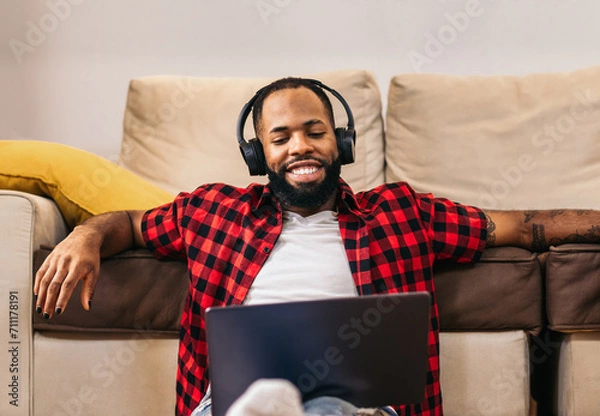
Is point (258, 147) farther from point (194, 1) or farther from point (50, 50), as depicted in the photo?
point (50, 50)

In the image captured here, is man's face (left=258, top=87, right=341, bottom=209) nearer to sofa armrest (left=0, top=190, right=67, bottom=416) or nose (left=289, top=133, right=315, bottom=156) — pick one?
nose (left=289, top=133, right=315, bottom=156)

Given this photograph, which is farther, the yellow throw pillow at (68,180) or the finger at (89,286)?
the yellow throw pillow at (68,180)

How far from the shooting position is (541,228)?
132 cm

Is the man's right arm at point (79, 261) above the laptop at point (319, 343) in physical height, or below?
above

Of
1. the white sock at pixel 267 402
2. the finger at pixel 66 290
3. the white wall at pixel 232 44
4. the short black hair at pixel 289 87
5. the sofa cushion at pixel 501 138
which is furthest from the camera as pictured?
the white wall at pixel 232 44

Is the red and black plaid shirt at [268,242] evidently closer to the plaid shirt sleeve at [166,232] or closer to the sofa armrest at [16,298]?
the plaid shirt sleeve at [166,232]

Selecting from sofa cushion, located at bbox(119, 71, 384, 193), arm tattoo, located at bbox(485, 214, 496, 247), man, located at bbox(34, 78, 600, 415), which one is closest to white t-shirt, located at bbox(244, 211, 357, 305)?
man, located at bbox(34, 78, 600, 415)

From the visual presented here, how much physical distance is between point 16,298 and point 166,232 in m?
0.33

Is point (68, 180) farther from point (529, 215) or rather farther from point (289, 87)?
point (529, 215)

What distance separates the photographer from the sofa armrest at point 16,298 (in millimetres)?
1312

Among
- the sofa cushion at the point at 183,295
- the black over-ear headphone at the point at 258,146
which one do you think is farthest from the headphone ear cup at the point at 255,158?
the sofa cushion at the point at 183,295

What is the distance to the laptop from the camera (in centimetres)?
87

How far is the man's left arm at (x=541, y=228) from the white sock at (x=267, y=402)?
2.37 ft

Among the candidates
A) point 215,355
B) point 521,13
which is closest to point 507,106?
point 521,13
